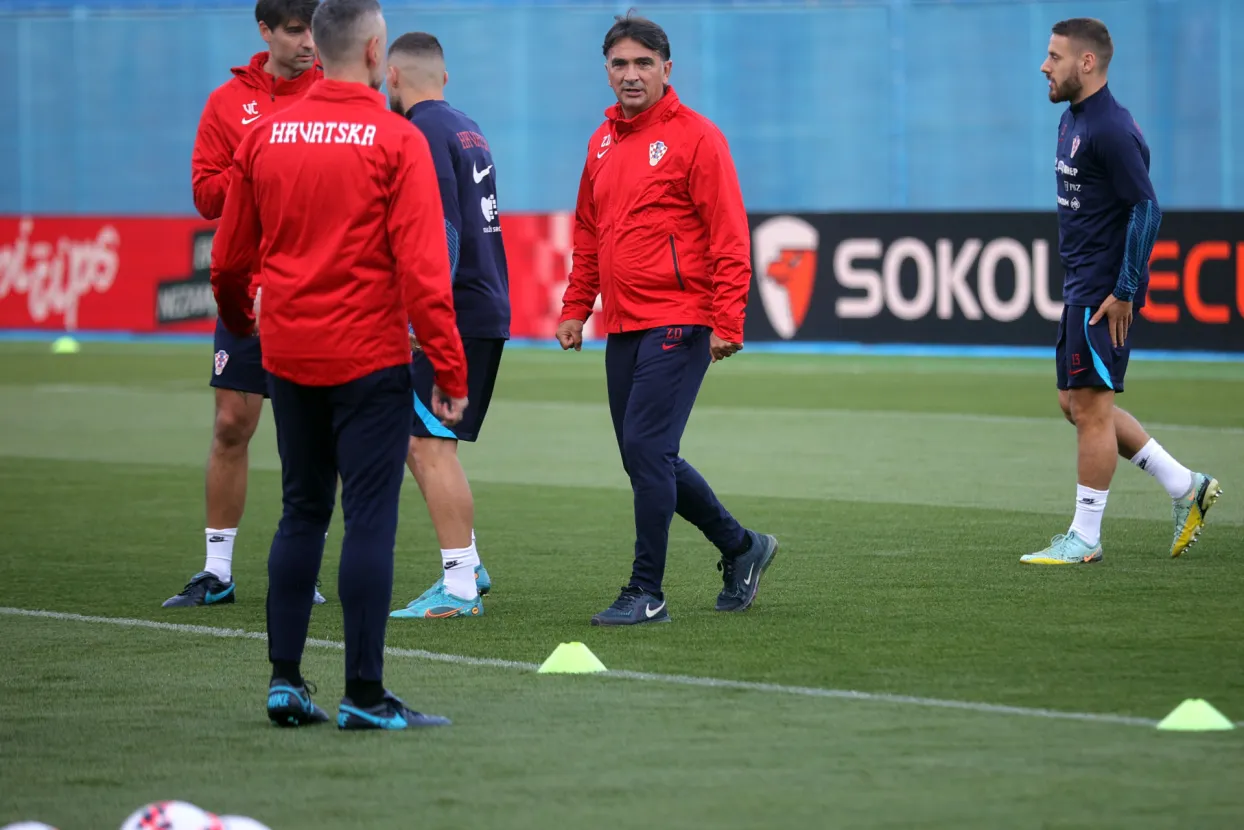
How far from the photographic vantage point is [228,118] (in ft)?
28.3

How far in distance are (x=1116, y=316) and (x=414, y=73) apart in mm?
3177

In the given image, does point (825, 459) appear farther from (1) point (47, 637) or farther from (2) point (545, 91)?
(2) point (545, 91)

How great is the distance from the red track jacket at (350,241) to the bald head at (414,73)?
6.67 ft

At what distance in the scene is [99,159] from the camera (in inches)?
1342

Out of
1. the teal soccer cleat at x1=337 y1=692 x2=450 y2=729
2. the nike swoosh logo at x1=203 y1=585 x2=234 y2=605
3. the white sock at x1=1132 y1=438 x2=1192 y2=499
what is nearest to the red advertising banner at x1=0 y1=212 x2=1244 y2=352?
the white sock at x1=1132 y1=438 x2=1192 y2=499

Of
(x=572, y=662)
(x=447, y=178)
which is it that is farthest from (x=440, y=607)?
(x=447, y=178)

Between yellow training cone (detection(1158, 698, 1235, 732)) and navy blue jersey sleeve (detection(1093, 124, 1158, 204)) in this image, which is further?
navy blue jersey sleeve (detection(1093, 124, 1158, 204))

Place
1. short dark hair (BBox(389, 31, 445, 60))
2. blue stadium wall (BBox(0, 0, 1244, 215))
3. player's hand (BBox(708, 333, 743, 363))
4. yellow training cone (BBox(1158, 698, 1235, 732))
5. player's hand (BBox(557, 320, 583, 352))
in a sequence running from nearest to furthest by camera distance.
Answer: yellow training cone (BBox(1158, 698, 1235, 732))
player's hand (BBox(708, 333, 743, 363))
short dark hair (BBox(389, 31, 445, 60))
player's hand (BBox(557, 320, 583, 352))
blue stadium wall (BBox(0, 0, 1244, 215))

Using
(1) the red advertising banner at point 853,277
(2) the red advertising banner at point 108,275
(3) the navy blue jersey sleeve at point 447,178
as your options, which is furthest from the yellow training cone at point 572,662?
(2) the red advertising banner at point 108,275

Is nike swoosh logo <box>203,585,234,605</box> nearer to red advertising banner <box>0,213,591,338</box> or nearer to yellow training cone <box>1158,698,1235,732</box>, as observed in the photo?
yellow training cone <box>1158,698,1235,732</box>

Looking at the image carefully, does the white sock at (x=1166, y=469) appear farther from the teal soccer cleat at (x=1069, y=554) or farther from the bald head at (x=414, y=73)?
the bald head at (x=414, y=73)

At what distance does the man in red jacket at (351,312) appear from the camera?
6043 millimetres

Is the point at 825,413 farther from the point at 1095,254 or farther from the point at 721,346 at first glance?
the point at 721,346

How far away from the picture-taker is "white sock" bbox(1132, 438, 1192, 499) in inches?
379
